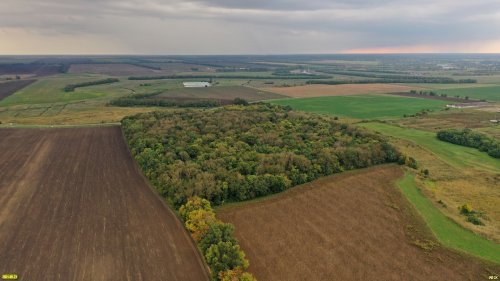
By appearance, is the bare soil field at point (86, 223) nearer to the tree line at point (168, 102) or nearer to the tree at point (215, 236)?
the tree at point (215, 236)

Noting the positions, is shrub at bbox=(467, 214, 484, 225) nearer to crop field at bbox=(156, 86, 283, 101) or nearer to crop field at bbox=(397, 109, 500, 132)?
crop field at bbox=(397, 109, 500, 132)

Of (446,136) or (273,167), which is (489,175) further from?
(273,167)

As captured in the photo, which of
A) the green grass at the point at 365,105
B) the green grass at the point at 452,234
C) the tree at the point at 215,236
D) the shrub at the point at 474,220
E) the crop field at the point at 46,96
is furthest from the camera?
the crop field at the point at 46,96

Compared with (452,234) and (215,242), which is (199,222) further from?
(452,234)

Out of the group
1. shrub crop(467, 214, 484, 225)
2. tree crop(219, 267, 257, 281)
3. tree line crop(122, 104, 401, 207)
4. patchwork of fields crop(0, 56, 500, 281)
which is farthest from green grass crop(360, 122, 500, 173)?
tree crop(219, 267, 257, 281)

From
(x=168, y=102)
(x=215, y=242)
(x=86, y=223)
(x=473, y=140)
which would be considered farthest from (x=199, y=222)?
(x=168, y=102)

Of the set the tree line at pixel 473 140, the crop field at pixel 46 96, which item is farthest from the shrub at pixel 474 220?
the crop field at pixel 46 96

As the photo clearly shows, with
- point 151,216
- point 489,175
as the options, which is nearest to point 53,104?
point 151,216
